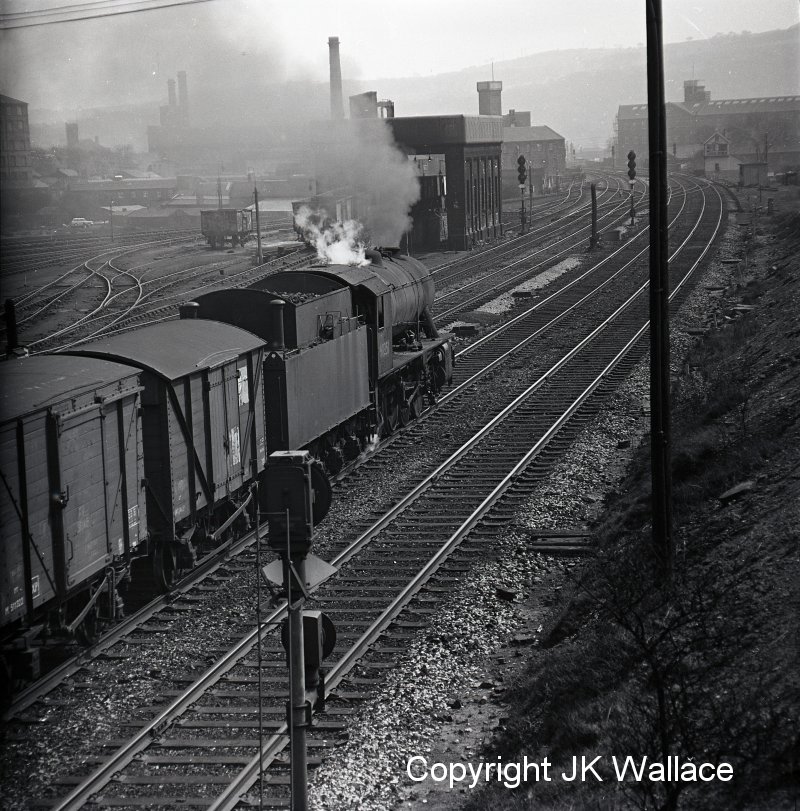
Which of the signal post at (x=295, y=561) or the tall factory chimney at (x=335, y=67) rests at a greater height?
the tall factory chimney at (x=335, y=67)

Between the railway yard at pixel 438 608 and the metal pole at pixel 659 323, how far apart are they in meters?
0.74

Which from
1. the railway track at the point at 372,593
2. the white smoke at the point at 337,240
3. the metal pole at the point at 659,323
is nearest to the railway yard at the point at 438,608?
the railway track at the point at 372,593

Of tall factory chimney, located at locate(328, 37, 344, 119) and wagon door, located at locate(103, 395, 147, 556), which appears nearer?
wagon door, located at locate(103, 395, 147, 556)

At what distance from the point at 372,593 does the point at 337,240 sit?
44.5ft

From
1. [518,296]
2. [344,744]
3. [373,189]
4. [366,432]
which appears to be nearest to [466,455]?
[366,432]

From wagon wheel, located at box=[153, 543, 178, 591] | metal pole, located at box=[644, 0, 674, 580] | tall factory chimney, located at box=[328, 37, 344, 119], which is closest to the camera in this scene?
metal pole, located at box=[644, 0, 674, 580]

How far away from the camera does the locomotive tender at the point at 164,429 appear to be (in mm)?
10531

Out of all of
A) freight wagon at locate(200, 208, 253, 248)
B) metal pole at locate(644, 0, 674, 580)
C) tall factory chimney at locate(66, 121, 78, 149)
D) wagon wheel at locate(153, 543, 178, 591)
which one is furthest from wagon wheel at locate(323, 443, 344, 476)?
tall factory chimney at locate(66, 121, 78, 149)

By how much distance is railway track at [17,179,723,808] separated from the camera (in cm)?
924

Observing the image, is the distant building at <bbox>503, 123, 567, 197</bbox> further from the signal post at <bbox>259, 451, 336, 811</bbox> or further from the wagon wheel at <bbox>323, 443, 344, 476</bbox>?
the signal post at <bbox>259, 451, 336, 811</bbox>

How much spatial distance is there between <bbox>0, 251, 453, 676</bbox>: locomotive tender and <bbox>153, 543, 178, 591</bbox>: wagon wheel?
0.8 inches

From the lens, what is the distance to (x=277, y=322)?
16250 mm

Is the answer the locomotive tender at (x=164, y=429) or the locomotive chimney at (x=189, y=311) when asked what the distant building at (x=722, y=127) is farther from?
the locomotive chimney at (x=189, y=311)

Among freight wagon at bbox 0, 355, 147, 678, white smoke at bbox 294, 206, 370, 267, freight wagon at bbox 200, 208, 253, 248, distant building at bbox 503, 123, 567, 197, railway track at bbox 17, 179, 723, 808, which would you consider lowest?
railway track at bbox 17, 179, 723, 808
